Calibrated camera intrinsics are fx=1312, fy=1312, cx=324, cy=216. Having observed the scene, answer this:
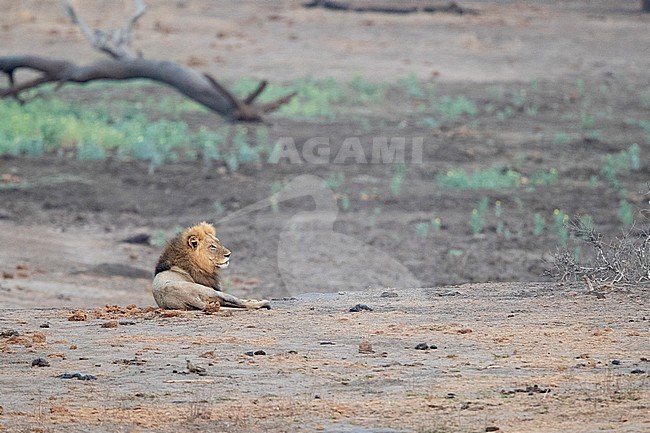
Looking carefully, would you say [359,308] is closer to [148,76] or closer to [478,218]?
[478,218]

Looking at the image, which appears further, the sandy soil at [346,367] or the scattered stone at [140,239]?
the scattered stone at [140,239]

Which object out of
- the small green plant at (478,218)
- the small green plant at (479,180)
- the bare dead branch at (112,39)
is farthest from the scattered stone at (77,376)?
the bare dead branch at (112,39)

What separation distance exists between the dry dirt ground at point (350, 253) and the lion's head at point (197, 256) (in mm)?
483

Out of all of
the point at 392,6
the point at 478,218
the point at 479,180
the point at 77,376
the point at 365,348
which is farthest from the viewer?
the point at 392,6

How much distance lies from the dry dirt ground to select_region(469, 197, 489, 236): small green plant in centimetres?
9

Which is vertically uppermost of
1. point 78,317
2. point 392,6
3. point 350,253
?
point 392,6

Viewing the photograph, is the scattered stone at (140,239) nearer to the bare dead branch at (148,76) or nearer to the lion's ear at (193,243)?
the lion's ear at (193,243)

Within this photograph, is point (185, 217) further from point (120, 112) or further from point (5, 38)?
point (5, 38)

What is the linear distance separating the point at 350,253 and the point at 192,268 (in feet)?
13.8

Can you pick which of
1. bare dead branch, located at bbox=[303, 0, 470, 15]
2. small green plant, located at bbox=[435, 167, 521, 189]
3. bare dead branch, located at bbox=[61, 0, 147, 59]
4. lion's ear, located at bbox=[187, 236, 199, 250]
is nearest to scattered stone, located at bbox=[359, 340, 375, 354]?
lion's ear, located at bbox=[187, 236, 199, 250]

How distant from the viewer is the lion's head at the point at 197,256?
8141mm

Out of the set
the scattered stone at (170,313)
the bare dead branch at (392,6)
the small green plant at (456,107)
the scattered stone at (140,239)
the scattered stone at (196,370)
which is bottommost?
the scattered stone at (140,239)

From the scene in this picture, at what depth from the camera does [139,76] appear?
18.4 m

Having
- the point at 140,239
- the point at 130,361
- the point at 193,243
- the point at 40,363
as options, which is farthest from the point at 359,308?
the point at 140,239
